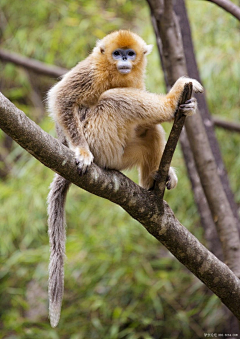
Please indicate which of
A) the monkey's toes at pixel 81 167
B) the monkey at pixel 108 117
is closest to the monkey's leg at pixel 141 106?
the monkey at pixel 108 117

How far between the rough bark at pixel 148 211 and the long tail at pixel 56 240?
0.39 meters

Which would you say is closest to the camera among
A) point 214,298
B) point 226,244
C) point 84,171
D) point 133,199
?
point 84,171

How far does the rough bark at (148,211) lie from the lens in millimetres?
1899

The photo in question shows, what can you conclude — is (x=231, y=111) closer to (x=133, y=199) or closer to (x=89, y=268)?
(x=89, y=268)

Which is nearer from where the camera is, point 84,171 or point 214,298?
point 84,171

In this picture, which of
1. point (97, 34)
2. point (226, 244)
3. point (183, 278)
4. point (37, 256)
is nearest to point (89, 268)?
point (37, 256)

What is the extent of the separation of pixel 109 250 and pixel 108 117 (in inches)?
90.7

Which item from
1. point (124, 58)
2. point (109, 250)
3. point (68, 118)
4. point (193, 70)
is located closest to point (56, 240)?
point (68, 118)

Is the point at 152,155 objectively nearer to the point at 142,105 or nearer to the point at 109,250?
the point at 142,105

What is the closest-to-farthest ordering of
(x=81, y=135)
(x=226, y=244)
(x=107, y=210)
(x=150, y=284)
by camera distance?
(x=81, y=135) < (x=226, y=244) < (x=150, y=284) < (x=107, y=210)

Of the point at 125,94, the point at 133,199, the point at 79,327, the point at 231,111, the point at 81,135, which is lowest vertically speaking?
the point at 79,327

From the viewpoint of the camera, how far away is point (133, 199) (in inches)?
86.4

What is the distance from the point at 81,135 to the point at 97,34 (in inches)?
119

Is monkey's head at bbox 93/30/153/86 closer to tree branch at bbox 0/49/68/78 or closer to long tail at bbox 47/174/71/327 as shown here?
long tail at bbox 47/174/71/327
